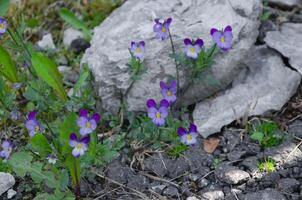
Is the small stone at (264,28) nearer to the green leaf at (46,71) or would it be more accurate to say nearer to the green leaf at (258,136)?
the green leaf at (258,136)

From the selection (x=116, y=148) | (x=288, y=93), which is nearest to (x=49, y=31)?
(x=116, y=148)

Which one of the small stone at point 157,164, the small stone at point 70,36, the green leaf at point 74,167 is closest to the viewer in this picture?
the green leaf at point 74,167

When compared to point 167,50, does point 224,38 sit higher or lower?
higher

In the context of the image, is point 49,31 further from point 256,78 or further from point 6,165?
point 256,78

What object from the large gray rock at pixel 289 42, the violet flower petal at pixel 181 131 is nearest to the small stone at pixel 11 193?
the violet flower petal at pixel 181 131

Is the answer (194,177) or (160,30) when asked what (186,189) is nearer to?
(194,177)

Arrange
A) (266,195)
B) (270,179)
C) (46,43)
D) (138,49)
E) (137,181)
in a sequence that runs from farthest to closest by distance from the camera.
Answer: (46,43), (138,49), (137,181), (270,179), (266,195)

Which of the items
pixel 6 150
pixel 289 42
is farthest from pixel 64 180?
pixel 289 42
